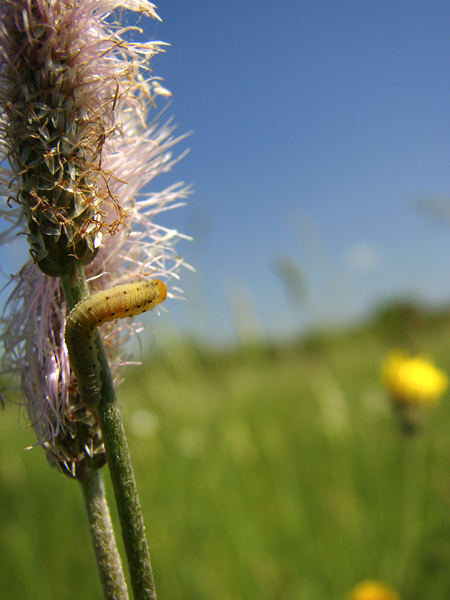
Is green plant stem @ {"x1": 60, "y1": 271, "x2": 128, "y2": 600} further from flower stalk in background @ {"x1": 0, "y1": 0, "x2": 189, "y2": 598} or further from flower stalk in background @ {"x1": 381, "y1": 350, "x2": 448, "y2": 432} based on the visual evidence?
flower stalk in background @ {"x1": 381, "y1": 350, "x2": 448, "y2": 432}

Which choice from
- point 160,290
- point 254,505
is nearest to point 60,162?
point 160,290

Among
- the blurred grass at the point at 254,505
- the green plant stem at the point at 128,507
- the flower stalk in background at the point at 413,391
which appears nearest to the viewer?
the green plant stem at the point at 128,507

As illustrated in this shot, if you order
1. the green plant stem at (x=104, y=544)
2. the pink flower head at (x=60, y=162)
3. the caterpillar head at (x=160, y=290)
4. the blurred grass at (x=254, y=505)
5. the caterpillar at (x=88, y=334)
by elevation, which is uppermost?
the pink flower head at (x=60, y=162)

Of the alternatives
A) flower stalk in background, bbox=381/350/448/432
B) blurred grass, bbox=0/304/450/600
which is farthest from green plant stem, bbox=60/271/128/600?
flower stalk in background, bbox=381/350/448/432

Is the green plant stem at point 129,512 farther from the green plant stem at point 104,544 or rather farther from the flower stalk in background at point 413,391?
the flower stalk in background at point 413,391

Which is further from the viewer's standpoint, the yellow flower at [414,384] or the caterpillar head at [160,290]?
the yellow flower at [414,384]

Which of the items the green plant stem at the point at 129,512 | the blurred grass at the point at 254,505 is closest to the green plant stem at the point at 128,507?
the green plant stem at the point at 129,512

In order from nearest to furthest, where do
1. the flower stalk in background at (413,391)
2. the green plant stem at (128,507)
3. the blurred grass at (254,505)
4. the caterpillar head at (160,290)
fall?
the green plant stem at (128,507)
the caterpillar head at (160,290)
the flower stalk in background at (413,391)
the blurred grass at (254,505)
